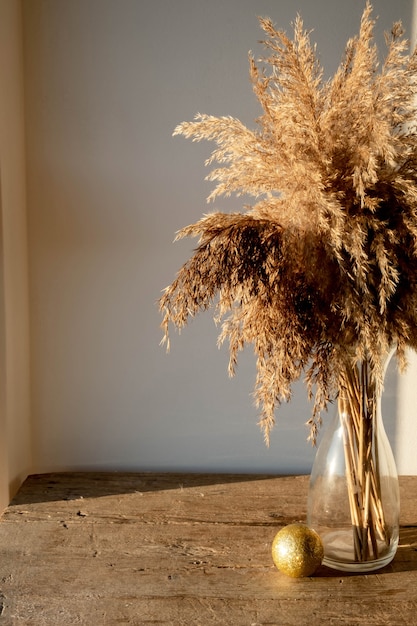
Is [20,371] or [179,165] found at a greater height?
[179,165]

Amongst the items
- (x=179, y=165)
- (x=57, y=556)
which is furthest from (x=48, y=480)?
(x=179, y=165)

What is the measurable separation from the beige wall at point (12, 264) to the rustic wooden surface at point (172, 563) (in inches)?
3.9

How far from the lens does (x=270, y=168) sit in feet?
3.76

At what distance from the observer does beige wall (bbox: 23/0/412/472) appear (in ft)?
5.57

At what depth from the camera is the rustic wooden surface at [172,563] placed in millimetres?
1104

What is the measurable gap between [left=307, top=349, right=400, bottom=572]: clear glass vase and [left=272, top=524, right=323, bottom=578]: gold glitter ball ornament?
0.18ft

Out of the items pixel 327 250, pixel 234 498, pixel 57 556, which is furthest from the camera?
pixel 234 498

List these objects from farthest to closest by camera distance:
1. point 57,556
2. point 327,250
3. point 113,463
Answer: point 113,463 → point 57,556 → point 327,250

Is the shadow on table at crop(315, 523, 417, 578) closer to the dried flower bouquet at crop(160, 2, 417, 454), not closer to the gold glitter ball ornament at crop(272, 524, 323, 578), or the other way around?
the gold glitter ball ornament at crop(272, 524, 323, 578)

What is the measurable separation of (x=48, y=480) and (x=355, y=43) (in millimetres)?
1126

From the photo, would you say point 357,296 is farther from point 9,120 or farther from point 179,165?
point 9,120

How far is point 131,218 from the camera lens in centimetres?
173

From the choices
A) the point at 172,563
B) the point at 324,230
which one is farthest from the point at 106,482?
the point at 324,230

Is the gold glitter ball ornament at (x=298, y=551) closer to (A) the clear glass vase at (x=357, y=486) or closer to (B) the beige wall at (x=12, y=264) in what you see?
(A) the clear glass vase at (x=357, y=486)
